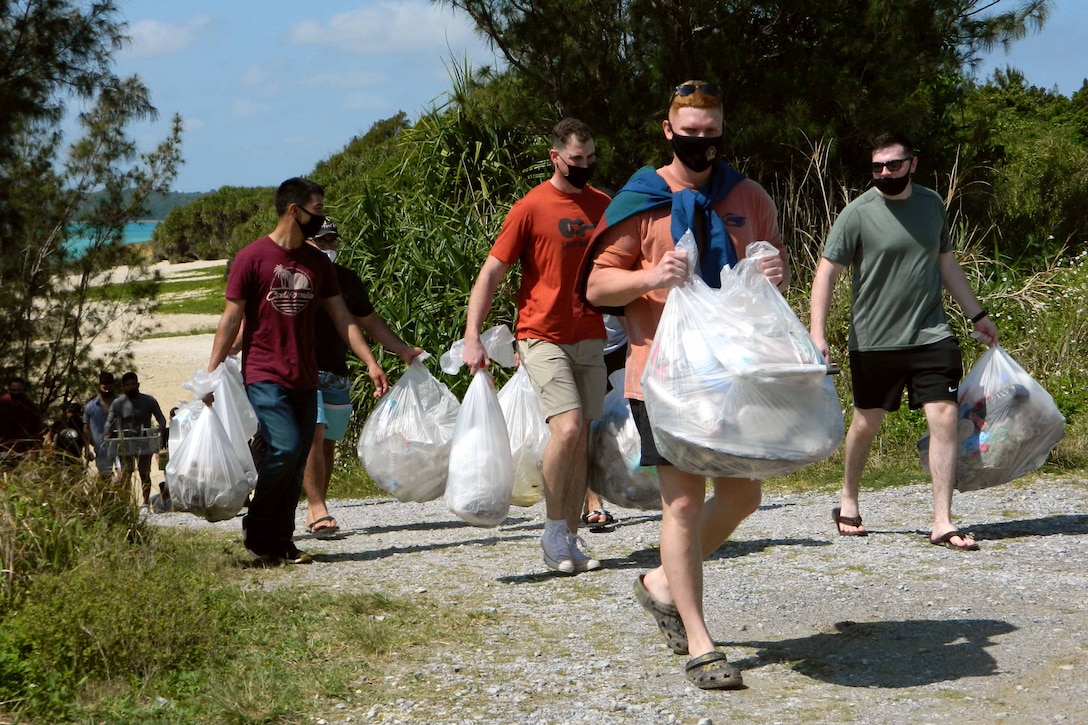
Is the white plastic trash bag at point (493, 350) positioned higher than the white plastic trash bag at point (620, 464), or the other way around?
the white plastic trash bag at point (493, 350)

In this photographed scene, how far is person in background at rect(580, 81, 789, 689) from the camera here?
3967 mm

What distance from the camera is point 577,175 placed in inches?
225

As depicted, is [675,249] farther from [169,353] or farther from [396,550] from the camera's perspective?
[169,353]

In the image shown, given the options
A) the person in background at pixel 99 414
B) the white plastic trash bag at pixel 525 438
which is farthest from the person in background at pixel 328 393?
the person in background at pixel 99 414

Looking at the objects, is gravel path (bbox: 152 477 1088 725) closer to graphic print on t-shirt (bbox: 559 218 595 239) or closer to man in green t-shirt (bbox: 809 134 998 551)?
man in green t-shirt (bbox: 809 134 998 551)

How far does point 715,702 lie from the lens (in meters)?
3.84

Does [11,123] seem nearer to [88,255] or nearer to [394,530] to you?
[88,255]

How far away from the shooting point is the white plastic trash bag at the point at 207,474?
20.2 feet

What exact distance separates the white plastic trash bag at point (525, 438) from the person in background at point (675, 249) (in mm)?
2268

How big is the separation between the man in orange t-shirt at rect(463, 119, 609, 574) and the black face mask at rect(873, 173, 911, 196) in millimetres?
1247

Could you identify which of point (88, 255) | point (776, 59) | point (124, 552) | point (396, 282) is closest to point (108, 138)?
point (88, 255)

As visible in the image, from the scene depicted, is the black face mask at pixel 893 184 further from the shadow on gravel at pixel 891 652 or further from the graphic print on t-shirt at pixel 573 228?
the shadow on gravel at pixel 891 652

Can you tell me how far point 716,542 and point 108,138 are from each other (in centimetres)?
1619

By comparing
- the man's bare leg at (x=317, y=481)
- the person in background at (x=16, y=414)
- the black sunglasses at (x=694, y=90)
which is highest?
the black sunglasses at (x=694, y=90)
